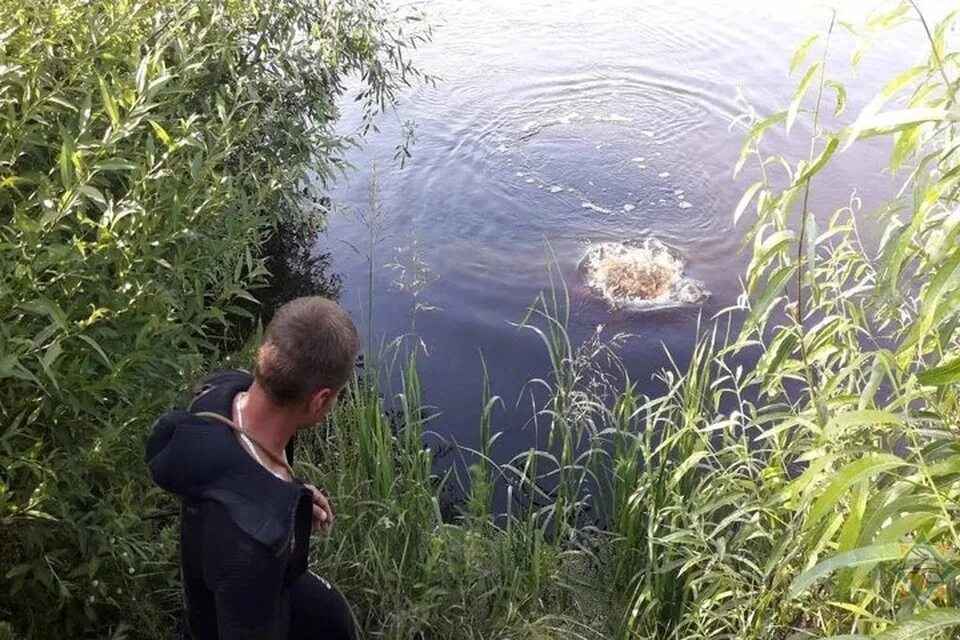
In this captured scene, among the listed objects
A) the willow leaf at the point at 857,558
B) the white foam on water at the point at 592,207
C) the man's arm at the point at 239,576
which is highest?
the willow leaf at the point at 857,558

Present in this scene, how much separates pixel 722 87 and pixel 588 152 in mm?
1747

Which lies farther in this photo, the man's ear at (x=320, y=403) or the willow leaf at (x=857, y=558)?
the man's ear at (x=320, y=403)

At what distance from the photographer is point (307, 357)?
6.87 ft

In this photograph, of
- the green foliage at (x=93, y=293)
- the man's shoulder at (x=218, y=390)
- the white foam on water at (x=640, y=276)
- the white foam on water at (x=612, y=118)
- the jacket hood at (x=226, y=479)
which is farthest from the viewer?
the white foam on water at (x=612, y=118)

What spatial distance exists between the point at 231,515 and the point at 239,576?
0.14 metres

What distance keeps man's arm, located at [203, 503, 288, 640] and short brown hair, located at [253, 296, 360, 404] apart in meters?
0.32

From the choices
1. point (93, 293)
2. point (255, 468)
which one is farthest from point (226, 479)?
point (93, 293)

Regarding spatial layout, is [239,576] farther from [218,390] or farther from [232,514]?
[218,390]

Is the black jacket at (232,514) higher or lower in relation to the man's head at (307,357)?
lower

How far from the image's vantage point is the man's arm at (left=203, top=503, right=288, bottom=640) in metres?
1.98

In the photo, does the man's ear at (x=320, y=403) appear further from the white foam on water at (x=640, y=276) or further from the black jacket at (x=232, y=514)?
the white foam on water at (x=640, y=276)

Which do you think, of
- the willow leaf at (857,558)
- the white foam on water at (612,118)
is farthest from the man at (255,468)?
the white foam on water at (612,118)

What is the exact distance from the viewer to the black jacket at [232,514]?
1975 mm

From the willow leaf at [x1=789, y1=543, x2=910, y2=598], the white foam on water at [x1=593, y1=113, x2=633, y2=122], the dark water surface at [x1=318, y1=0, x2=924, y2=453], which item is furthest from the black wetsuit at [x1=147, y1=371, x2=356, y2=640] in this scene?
the white foam on water at [x1=593, y1=113, x2=633, y2=122]
